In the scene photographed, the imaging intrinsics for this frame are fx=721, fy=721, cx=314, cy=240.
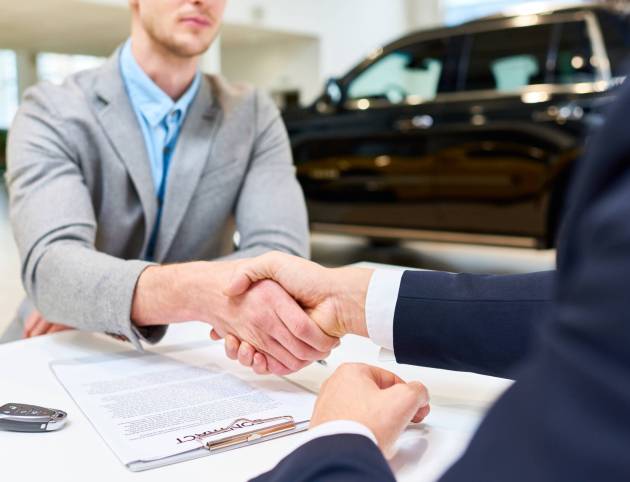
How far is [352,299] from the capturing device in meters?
0.96

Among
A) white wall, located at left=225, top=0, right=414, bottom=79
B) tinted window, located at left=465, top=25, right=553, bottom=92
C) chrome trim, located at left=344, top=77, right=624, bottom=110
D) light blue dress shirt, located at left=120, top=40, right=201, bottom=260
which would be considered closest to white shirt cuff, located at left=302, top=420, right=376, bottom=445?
light blue dress shirt, located at left=120, top=40, right=201, bottom=260

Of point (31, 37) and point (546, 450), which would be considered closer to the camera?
point (546, 450)

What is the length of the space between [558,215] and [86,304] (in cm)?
296

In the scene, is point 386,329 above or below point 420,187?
above

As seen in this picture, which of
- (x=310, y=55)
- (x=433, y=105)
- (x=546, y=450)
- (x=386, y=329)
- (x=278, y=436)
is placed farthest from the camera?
(x=310, y=55)

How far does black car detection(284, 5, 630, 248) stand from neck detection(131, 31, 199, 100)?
2.38 metres

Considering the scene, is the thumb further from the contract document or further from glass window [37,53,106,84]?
glass window [37,53,106,84]

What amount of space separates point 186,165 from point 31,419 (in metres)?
0.83

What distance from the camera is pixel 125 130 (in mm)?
1442

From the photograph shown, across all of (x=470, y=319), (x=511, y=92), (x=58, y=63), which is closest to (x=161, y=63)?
(x=470, y=319)

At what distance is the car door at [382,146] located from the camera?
156 inches

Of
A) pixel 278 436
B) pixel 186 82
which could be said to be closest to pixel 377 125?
pixel 186 82

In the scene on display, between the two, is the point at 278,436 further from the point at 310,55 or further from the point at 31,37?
the point at 310,55

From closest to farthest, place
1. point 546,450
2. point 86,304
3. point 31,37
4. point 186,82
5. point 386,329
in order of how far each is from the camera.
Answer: point 546,450 < point 386,329 < point 86,304 < point 186,82 < point 31,37
